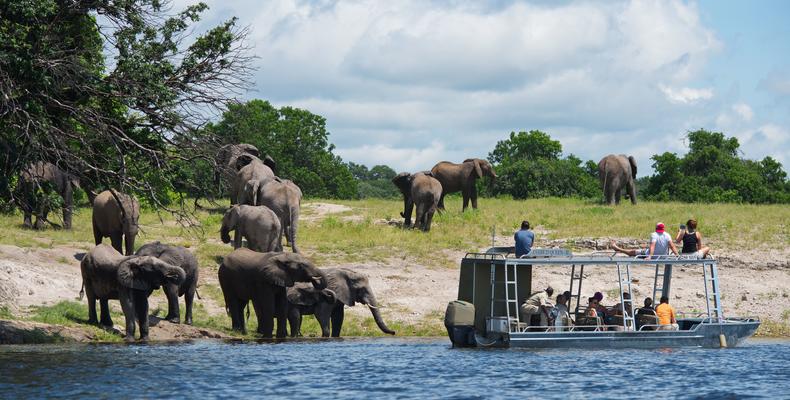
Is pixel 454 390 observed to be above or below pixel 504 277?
below

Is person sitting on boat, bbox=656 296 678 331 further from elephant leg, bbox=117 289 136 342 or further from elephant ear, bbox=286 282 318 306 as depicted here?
elephant leg, bbox=117 289 136 342

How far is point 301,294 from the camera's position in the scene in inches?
1225

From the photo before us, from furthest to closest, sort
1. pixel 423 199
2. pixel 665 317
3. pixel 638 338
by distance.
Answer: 1. pixel 423 199
2. pixel 665 317
3. pixel 638 338

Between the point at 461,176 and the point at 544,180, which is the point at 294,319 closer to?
the point at 461,176

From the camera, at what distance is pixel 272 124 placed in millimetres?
76438

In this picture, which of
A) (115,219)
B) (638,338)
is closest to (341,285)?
(115,219)

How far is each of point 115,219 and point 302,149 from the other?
44515mm

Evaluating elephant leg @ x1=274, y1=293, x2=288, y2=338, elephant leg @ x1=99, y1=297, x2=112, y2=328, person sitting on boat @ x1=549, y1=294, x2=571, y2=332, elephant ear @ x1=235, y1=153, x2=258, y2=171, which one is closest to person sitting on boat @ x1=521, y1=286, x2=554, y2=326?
person sitting on boat @ x1=549, y1=294, x2=571, y2=332

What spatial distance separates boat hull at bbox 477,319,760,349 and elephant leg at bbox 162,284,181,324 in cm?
678

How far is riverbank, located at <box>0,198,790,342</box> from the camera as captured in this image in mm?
31047

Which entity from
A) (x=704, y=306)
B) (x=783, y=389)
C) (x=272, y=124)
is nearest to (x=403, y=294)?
(x=704, y=306)

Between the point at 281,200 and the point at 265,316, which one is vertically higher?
the point at 281,200

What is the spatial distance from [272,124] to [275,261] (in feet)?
153

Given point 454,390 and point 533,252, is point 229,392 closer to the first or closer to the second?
point 454,390
